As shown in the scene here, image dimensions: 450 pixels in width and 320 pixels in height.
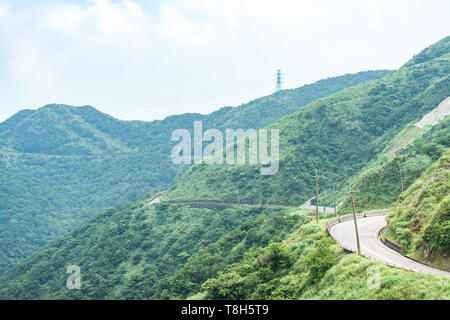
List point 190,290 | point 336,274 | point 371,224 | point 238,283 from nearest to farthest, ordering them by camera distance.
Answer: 1. point 336,274
2. point 238,283
3. point 371,224
4. point 190,290

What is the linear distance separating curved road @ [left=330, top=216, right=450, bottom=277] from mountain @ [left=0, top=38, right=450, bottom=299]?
165 cm

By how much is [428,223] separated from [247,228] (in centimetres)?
4384

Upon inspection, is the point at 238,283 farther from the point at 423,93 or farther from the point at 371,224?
the point at 423,93

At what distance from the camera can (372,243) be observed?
31.0 metres

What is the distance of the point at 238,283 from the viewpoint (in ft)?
111

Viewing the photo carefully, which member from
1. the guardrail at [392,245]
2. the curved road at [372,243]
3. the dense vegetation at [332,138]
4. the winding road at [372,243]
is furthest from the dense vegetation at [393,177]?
the guardrail at [392,245]

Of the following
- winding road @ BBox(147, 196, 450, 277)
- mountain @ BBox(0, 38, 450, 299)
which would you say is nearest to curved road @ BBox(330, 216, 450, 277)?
winding road @ BBox(147, 196, 450, 277)

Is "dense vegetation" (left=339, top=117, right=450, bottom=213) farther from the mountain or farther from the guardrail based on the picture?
the guardrail

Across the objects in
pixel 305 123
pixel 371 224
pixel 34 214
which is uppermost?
pixel 305 123

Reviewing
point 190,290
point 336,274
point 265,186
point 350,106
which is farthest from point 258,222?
point 350,106

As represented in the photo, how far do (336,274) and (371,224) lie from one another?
15893 mm

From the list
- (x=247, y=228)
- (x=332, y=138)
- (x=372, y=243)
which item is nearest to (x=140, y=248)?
(x=247, y=228)

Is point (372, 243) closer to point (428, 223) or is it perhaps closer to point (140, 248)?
point (428, 223)

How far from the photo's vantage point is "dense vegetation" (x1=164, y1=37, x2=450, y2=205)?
91438 mm
